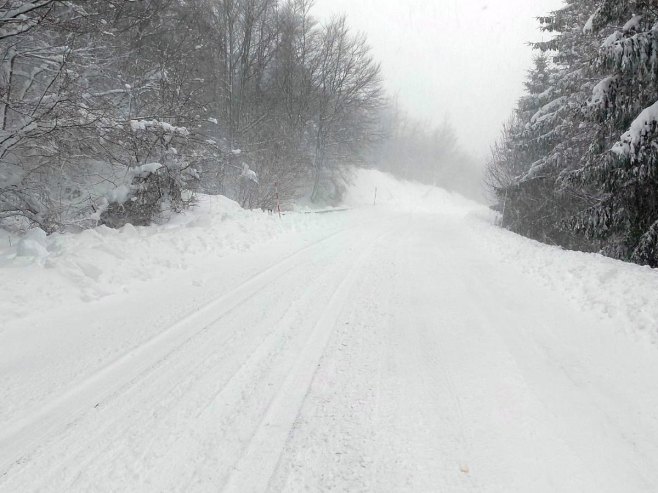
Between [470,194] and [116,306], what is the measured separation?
87011mm

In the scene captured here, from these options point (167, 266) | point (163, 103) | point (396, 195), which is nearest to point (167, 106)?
point (163, 103)

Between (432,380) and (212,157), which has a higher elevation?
(212,157)

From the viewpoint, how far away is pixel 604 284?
235 inches

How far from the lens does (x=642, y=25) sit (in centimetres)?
693

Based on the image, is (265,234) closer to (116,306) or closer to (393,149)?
(116,306)

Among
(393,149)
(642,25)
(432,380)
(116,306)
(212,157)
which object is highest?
(393,149)

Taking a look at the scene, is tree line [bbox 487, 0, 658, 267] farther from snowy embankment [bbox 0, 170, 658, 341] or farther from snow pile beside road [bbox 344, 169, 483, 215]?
snow pile beside road [bbox 344, 169, 483, 215]

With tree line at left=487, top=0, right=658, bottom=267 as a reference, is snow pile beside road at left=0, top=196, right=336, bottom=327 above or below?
below

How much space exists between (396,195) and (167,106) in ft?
139

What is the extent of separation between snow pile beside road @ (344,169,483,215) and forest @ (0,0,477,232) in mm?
4174

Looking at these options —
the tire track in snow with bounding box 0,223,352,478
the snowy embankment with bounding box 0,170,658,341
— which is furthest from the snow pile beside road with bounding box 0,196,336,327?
the tire track in snow with bounding box 0,223,352,478

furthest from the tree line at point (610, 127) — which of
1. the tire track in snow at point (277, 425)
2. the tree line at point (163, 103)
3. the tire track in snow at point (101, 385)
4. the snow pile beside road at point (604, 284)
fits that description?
the tree line at point (163, 103)

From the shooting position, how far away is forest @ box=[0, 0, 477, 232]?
19.2ft

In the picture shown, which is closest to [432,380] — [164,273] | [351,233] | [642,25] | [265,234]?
[164,273]
